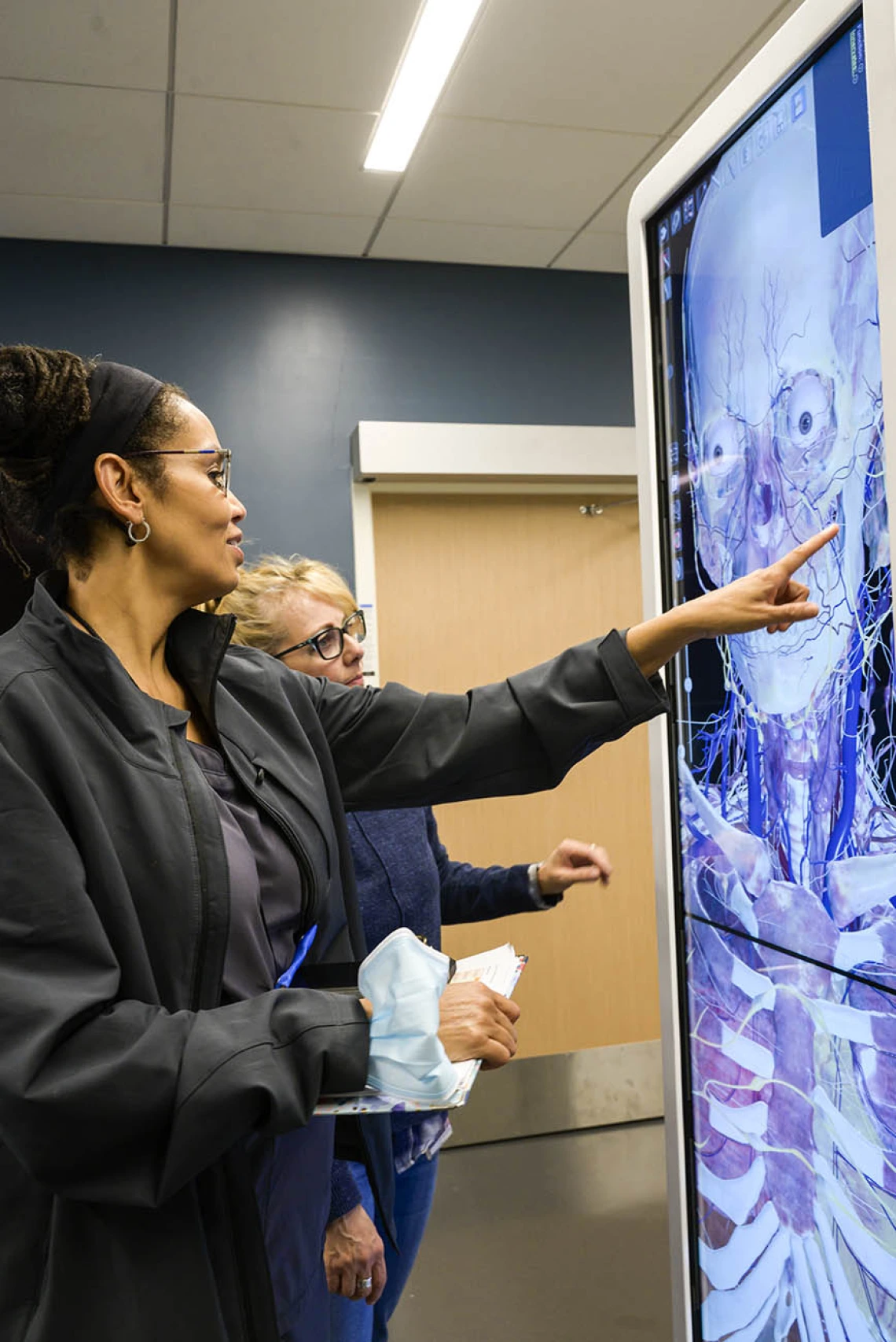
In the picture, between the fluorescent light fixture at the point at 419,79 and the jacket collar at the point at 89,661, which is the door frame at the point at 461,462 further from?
the jacket collar at the point at 89,661

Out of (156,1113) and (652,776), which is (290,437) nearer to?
(652,776)

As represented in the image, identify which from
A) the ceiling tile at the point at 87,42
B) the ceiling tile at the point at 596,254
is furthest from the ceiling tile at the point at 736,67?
the ceiling tile at the point at 87,42

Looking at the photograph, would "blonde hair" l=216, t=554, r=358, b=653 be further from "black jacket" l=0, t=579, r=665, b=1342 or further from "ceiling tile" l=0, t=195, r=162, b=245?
"ceiling tile" l=0, t=195, r=162, b=245

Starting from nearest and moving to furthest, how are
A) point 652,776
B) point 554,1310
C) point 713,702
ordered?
point 713,702
point 652,776
point 554,1310

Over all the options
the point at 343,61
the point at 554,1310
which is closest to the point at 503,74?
the point at 343,61

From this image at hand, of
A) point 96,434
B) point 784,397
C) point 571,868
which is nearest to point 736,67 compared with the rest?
point 784,397

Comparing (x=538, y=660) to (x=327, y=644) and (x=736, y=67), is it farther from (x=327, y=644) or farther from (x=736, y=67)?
(x=327, y=644)

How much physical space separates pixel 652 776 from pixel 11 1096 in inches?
32.5

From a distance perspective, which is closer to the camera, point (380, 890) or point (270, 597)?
point (380, 890)

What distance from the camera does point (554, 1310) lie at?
2.43m

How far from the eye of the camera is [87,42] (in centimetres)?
236

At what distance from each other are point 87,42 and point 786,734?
2232 millimetres

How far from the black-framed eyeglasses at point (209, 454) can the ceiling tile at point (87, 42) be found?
162cm

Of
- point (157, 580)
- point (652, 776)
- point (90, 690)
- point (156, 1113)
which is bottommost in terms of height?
point (156, 1113)
